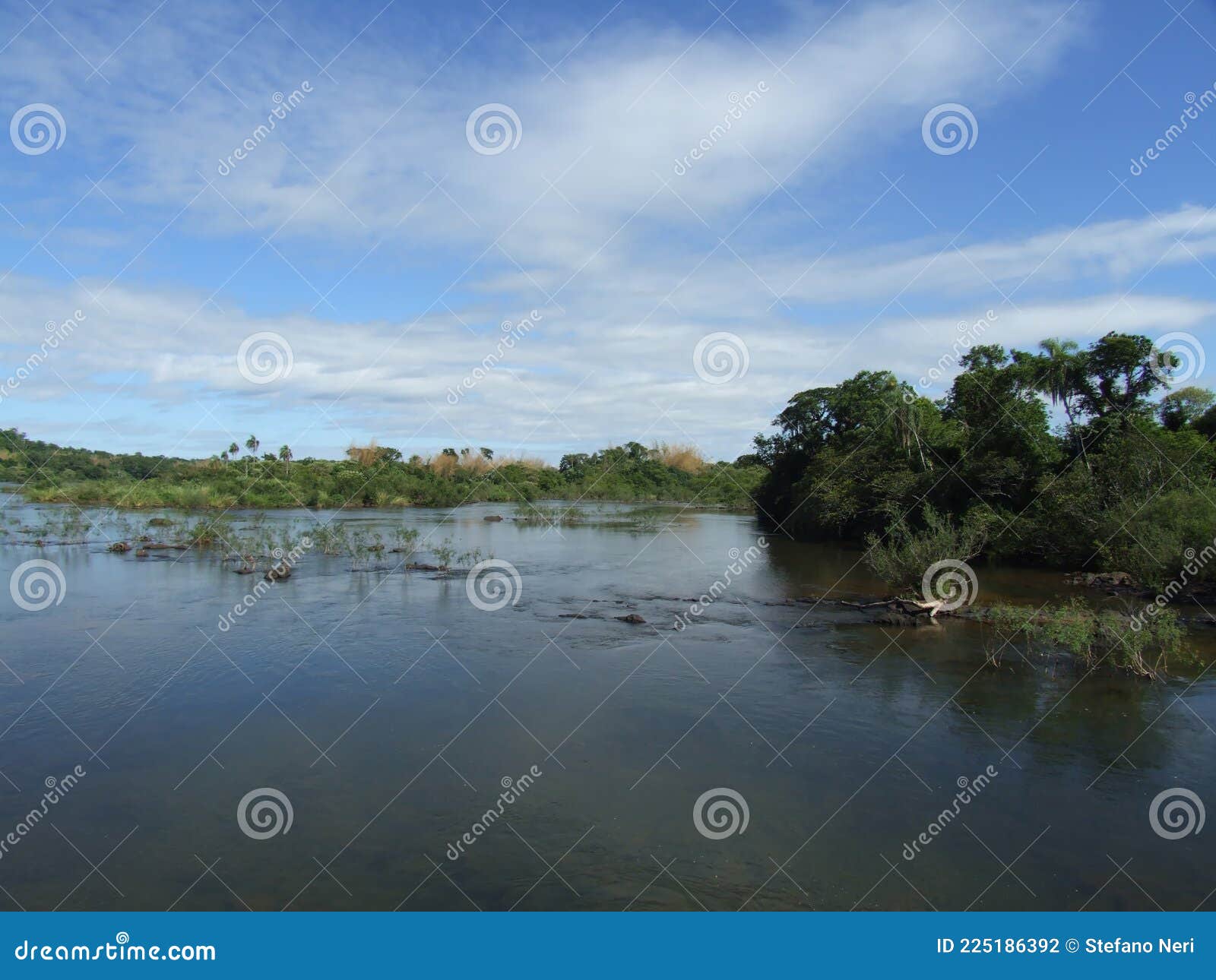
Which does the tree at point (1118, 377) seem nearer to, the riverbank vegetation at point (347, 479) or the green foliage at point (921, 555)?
the green foliage at point (921, 555)

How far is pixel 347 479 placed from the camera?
184 feet

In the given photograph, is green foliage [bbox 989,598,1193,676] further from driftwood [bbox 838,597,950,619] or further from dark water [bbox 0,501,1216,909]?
driftwood [bbox 838,597,950,619]

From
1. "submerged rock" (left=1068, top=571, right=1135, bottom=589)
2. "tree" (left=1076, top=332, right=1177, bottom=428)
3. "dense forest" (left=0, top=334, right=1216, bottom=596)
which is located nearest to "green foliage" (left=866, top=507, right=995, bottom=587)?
"dense forest" (left=0, top=334, right=1216, bottom=596)

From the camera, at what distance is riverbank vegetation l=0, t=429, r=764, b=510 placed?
46.8 metres

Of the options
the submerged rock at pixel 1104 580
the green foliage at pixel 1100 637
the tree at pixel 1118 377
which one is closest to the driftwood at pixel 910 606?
the green foliage at pixel 1100 637

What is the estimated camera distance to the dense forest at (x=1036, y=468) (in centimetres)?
1967

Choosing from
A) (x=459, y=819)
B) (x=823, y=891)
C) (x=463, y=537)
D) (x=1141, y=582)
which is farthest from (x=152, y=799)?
(x=463, y=537)

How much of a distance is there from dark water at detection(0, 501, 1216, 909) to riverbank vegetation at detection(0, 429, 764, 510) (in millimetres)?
34797

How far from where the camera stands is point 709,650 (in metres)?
14.0

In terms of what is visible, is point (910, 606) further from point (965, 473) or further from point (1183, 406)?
point (1183, 406)

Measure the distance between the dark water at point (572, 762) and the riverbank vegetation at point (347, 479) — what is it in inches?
1370

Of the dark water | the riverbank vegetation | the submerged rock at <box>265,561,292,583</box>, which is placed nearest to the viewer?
the dark water

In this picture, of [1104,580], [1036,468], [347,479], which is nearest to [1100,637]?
[1104,580]

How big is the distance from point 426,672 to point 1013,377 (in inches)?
1010
